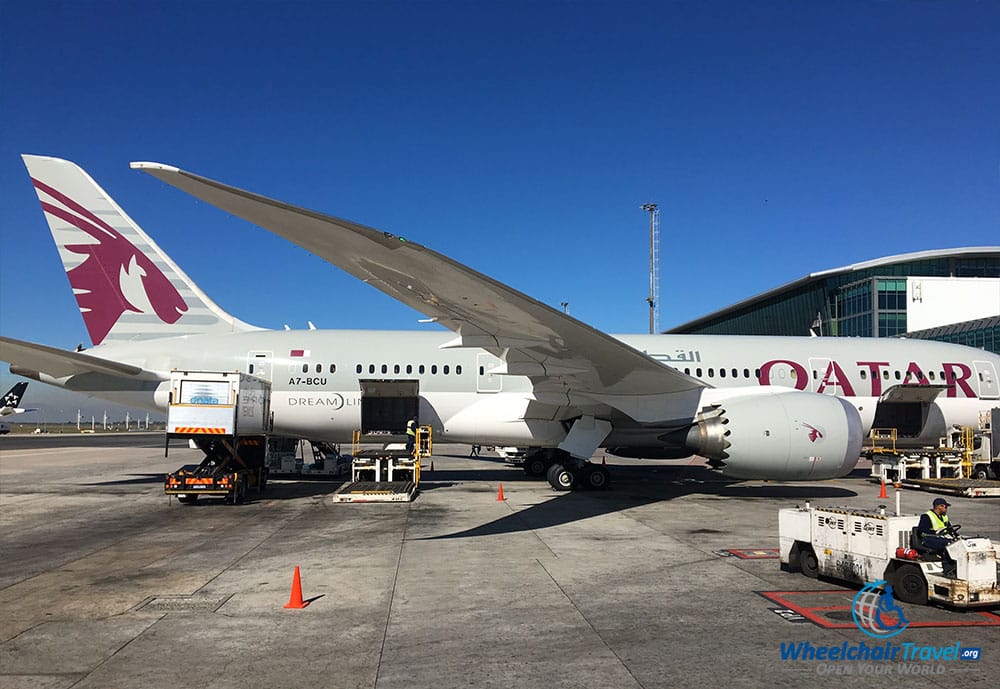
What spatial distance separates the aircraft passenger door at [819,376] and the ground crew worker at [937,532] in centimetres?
1125

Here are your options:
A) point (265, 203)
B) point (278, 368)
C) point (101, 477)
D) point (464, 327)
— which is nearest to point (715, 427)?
point (464, 327)

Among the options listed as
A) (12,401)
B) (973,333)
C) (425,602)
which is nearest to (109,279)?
(425,602)

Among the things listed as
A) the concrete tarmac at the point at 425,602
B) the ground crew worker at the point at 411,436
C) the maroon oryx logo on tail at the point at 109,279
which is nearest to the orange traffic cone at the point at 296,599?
the concrete tarmac at the point at 425,602

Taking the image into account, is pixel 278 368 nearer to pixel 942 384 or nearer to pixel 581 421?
pixel 581 421

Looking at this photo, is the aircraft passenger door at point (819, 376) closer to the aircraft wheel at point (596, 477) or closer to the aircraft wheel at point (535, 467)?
the aircraft wheel at point (596, 477)

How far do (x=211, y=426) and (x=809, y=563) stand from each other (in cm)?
1204

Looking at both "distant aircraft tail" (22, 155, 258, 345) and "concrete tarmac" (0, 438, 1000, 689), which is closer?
"concrete tarmac" (0, 438, 1000, 689)

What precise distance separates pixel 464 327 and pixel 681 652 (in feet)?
22.6

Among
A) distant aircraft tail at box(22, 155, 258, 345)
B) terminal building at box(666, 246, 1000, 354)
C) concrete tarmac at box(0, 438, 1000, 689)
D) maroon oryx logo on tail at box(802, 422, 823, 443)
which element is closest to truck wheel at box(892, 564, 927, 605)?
concrete tarmac at box(0, 438, 1000, 689)

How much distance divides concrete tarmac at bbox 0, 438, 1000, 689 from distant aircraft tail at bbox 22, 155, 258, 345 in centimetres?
551

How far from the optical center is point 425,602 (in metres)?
7.09

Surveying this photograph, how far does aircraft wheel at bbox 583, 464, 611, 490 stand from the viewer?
54.8 ft

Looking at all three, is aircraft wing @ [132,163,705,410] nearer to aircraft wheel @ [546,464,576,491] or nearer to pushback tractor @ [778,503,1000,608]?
aircraft wheel @ [546,464,576,491]

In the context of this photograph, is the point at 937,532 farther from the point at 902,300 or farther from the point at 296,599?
the point at 902,300
